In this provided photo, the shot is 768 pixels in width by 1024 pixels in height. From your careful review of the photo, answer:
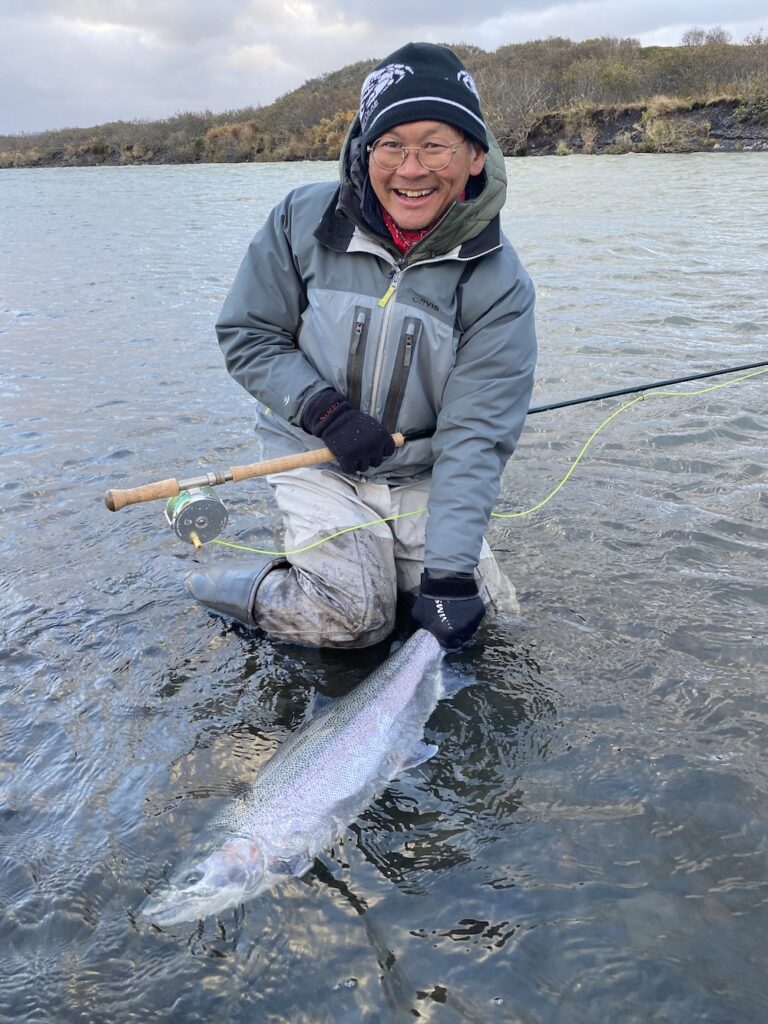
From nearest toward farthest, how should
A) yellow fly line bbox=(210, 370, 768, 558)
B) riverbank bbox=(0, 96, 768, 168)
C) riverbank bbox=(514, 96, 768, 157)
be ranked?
yellow fly line bbox=(210, 370, 768, 558) → riverbank bbox=(514, 96, 768, 157) → riverbank bbox=(0, 96, 768, 168)

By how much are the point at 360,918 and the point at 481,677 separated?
139cm

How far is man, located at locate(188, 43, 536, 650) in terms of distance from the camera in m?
3.62

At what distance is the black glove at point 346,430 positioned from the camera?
377cm

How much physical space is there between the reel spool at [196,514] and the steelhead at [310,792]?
101cm

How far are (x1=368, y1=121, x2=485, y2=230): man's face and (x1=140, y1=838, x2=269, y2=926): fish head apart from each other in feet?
8.46

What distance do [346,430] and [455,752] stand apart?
1421 mm

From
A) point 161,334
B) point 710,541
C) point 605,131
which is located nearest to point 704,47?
point 605,131

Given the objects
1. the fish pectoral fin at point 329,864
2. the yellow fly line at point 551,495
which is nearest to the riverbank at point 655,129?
the yellow fly line at point 551,495

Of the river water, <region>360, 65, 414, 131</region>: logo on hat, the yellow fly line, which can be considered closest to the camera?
the river water

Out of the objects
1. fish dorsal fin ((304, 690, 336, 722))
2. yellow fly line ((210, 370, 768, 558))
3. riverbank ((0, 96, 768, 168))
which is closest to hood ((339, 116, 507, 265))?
yellow fly line ((210, 370, 768, 558))

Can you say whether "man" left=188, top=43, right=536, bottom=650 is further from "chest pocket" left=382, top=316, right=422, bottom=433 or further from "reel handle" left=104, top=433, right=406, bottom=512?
"reel handle" left=104, top=433, right=406, bottom=512

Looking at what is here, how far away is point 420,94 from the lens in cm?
345

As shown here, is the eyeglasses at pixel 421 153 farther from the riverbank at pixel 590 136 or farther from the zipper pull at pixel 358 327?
the riverbank at pixel 590 136

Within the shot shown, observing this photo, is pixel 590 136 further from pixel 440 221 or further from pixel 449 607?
pixel 449 607
